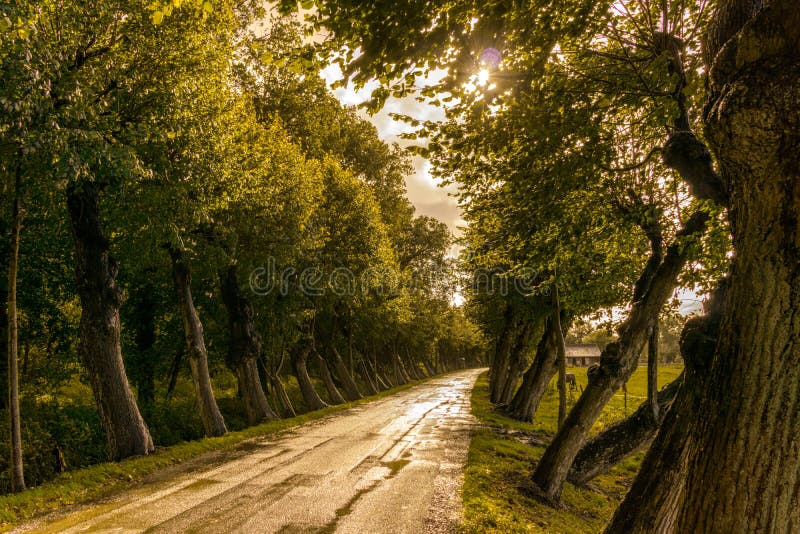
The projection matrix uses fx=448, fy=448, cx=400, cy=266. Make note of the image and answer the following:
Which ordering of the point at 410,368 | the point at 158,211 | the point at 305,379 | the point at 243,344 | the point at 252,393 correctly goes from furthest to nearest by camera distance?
the point at 410,368 → the point at 305,379 → the point at 252,393 → the point at 243,344 → the point at 158,211

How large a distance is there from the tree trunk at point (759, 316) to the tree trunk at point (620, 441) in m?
7.48

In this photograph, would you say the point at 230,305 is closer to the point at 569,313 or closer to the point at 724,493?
the point at 569,313

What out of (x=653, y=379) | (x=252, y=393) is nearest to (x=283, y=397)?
(x=252, y=393)

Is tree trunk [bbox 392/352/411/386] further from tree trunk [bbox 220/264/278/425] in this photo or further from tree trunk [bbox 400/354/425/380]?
tree trunk [bbox 220/264/278/425]

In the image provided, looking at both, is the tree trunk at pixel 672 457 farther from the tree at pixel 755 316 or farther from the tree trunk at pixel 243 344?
the tree trunk at pixel 243 344

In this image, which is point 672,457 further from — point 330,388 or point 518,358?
point 330,388

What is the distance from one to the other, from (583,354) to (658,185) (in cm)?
17349

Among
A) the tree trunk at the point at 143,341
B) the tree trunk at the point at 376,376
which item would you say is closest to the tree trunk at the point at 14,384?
the tree trunk at the point at 143,341

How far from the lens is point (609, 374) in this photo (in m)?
11.0

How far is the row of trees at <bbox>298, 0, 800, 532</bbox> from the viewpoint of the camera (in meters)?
3.95

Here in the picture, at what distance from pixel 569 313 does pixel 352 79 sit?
63.6ft

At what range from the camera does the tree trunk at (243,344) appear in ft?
68.6

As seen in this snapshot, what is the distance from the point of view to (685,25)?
8984mm

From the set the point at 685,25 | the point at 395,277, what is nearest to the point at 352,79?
the point at 685,25
